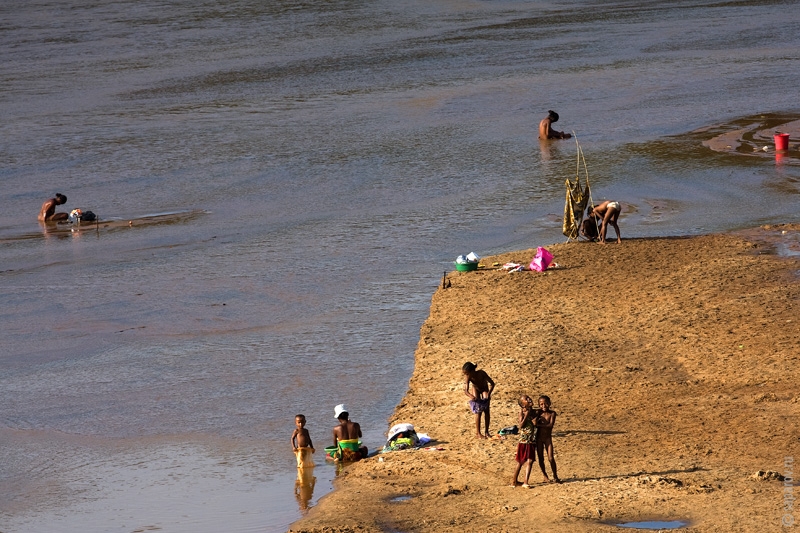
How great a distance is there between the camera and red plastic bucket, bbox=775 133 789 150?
26.4m

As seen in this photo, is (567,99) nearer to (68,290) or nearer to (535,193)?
(535,193)

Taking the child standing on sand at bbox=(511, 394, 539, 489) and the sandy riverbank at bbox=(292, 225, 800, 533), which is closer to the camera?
the sandy riverbank at bbox=(292, 225, 800, 533)

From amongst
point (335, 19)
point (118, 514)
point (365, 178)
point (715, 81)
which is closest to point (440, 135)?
point (365, 178)

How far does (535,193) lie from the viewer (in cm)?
2541

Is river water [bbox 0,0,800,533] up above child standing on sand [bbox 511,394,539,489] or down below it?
above

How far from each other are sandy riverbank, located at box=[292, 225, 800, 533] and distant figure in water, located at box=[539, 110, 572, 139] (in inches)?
437

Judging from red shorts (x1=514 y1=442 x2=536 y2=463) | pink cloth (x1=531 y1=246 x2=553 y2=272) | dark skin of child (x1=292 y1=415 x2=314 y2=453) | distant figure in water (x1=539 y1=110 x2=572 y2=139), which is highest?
distant figure in water (x1=539 y1=110 x2=572 y2=139)

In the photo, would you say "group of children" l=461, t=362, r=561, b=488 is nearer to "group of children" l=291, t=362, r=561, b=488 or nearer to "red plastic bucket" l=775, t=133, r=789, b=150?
"group of children" l=291, t=362, r=561, b=488

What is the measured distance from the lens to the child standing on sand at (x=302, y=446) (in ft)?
41.2

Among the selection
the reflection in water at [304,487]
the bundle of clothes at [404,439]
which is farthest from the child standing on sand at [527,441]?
the reflection in water at [304,487]

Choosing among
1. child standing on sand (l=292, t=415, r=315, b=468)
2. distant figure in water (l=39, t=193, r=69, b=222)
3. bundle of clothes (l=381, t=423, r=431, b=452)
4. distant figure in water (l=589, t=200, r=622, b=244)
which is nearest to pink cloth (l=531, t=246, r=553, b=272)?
distant figure in water (l=589, t=200, r=622, b=244)

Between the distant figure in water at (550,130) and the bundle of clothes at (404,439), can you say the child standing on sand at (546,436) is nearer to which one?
the bundle of clothes at (404,439)

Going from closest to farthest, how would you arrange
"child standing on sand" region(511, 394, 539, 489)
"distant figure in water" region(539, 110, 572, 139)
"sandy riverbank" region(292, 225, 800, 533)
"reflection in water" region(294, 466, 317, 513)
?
"sandy riverbank" region(292, 225, 800, 533) → "child standing on sand" region(511, 394, 539, 489) → "reflection in water" region(294, 466, 317, 513) → "distant figure in water" region(539, 110, 572, 139)

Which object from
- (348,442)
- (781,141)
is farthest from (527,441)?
(781,141)
